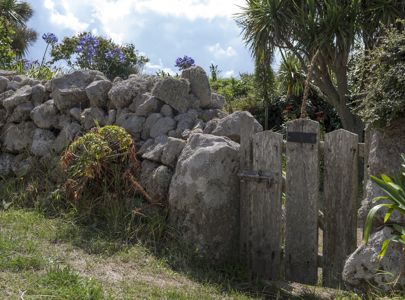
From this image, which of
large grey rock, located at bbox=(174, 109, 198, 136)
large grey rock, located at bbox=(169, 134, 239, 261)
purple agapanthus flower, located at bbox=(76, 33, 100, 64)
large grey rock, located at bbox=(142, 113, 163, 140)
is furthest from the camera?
purple agapanthus flower, located at bbox=(76, 33, 100, 64)

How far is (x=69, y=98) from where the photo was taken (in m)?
6.94

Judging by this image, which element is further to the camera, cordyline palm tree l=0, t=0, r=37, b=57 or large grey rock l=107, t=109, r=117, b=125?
cordyline palm tree l=0, t=0, r=37, b=57

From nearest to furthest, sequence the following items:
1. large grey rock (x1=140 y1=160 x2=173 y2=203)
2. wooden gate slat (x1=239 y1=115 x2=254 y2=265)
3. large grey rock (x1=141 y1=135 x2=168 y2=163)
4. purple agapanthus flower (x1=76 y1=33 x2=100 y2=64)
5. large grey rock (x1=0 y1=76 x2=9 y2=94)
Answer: wooden gate slat (x1=239 y1=115 x2=254 y2=265) → large grey rock (x1=140 y1=160 x2=173 y2=203) → large grey rock (x1=141 y1=135 x2=168 y2=163) → large grey rock (x1=0 y1=76 x2=9 y2=94) → purple agapanthus flower (x1=76 y1=33 x2=100 y2=64)

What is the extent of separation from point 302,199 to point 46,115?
334 cm

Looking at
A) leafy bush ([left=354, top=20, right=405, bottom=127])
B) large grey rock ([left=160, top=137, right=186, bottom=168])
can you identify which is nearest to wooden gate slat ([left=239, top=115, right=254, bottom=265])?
large grey rock ([left=160, top=137, right=186, bottom=168])

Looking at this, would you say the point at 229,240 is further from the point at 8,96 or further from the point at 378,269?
the point at 8,96

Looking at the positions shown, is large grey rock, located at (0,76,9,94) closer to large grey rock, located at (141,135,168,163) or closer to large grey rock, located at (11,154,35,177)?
large grey rock, located at (11,154,35,177)

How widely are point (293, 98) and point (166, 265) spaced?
12.2 meters

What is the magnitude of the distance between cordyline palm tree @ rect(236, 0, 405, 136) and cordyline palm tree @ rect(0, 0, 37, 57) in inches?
478

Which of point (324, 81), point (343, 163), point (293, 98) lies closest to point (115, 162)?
point (343, 163)

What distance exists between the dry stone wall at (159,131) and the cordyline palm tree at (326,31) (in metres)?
7.32

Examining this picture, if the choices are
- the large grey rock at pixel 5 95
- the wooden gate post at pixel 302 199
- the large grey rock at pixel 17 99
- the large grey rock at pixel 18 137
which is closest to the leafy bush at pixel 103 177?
the large grey rock at pixel 18 137

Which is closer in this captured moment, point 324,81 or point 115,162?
point 115,162

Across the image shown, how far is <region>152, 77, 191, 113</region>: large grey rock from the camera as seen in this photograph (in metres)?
6.33
